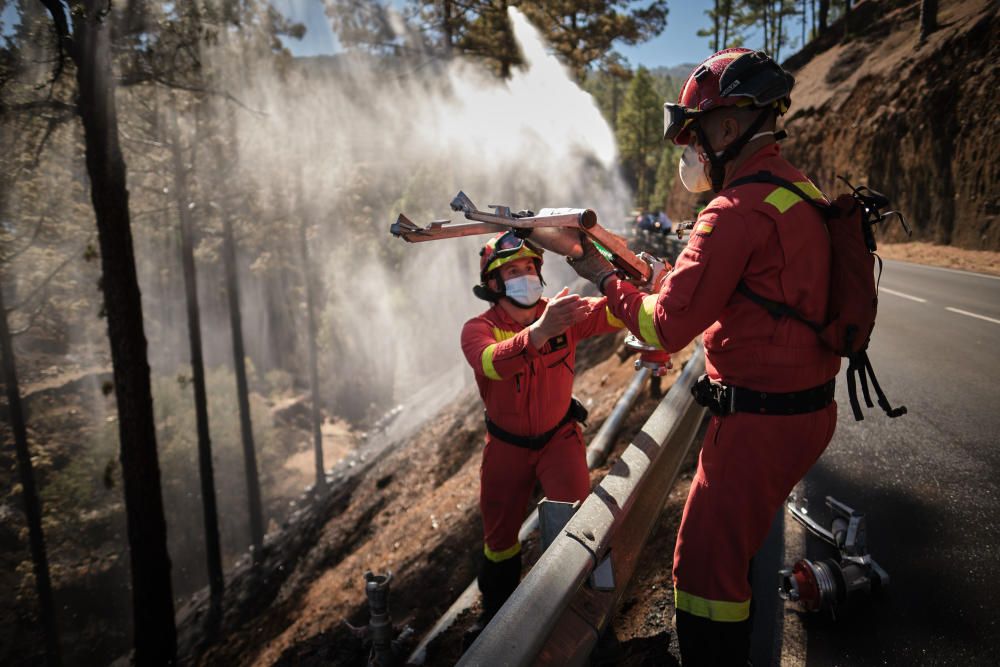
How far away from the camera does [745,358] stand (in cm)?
204

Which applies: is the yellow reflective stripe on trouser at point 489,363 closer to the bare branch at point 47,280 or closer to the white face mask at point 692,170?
the white face mask at point 692,170

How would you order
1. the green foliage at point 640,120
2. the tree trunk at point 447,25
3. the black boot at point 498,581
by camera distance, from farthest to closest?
the green foliage at point 640,120
the tree trunk at point 447,25
the black boot at point 498,581

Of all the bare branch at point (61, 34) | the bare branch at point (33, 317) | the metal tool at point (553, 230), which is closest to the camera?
the metal tool at point (553, 230)

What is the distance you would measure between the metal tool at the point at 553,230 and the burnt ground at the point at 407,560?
1.78 meters

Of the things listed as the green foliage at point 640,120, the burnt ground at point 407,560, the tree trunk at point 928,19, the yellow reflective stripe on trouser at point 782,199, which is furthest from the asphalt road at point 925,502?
the green foliage at point 640,120

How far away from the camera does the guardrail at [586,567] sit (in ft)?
5.09

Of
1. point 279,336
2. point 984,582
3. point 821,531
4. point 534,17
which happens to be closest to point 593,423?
point 821,531

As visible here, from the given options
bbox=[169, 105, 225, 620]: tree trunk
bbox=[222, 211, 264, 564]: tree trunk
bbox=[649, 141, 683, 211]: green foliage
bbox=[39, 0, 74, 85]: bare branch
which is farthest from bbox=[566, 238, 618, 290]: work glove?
bbox=[649, 141, 683, 211]: green foliage

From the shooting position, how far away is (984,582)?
2789 mm

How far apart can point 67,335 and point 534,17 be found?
1200 inches

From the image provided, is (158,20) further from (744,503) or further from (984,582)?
(984,582)

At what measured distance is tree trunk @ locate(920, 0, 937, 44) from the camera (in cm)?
2009

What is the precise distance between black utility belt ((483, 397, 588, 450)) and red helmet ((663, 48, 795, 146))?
1.97 meters

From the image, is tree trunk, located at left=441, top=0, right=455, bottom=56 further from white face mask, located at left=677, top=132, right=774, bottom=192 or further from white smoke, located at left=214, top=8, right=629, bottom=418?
white face mask, located at left=677, top=132, right=774, bottom=192
